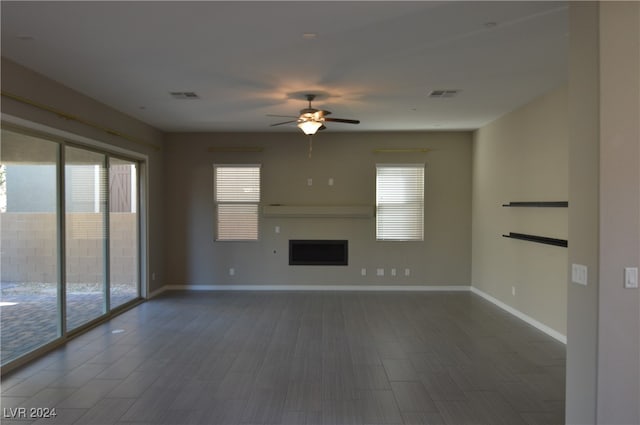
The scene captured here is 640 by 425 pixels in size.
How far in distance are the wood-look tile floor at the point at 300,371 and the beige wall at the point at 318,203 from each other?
1561 millimetres

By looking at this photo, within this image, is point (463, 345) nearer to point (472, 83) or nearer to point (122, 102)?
point (472, 83)

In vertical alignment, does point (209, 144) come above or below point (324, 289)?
above

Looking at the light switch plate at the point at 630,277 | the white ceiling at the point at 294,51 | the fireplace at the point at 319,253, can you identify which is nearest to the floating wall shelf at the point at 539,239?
the white ceiling at the point at 294,51

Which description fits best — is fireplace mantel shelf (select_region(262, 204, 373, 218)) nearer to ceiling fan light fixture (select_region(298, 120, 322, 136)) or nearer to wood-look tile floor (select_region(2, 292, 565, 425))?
wood-look tile floor (select_region(2, 292, 565, 425))

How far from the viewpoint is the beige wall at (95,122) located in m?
3.64

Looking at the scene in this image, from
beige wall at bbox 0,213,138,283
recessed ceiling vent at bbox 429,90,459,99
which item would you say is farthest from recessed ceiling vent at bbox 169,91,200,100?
recessed ceiling vent at bbox 429,90,459,99

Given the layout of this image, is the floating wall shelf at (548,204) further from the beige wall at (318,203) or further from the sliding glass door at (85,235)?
the sliding glass door at (85,235)

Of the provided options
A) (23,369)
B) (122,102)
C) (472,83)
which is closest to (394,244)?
(472,83)

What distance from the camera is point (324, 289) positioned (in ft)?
23.7

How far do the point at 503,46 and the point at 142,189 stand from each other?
5590 mm

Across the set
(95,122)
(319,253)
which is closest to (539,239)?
(319,253)

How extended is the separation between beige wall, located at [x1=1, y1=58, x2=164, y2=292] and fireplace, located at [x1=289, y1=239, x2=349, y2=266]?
8.00 feet

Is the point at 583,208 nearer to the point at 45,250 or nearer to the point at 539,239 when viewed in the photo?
the point at 539,239

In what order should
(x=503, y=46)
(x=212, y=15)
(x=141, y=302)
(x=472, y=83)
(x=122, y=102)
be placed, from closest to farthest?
1. (x=212, y=15)
2. (x=503, y=46)
3. (x=472, y=83)
4. (x=122, y=102)
5. (x=141, y=302)
